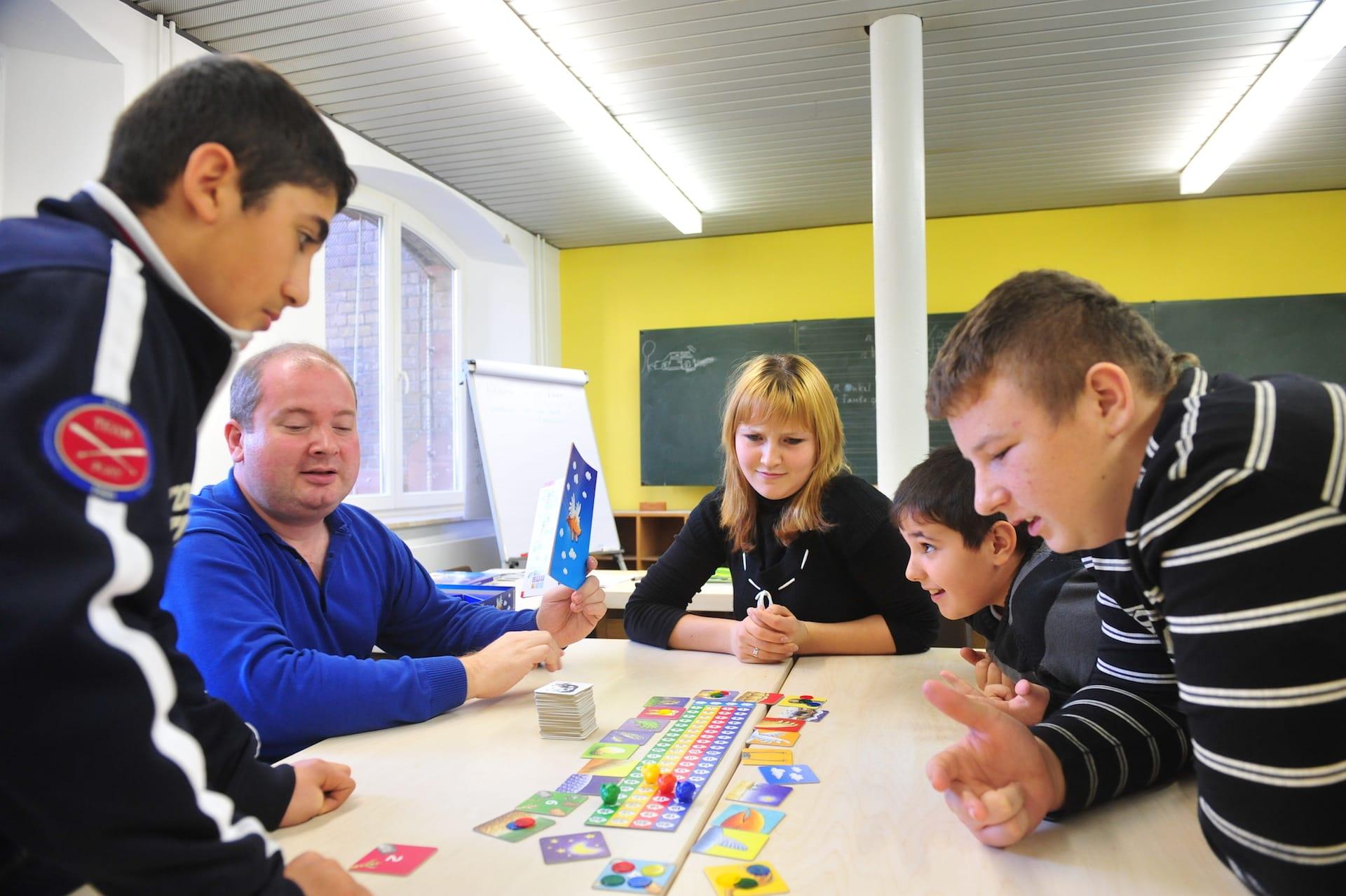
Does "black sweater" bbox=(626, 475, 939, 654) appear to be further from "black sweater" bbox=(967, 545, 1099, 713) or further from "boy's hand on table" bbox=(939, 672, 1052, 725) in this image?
"boy's hand on table" bbox=(939, 672, 1052, 725)

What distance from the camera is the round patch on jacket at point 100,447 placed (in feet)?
2.01

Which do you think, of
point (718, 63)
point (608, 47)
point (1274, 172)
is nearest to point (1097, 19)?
point (718, 63)

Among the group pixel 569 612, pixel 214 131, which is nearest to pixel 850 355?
pixel 569 612

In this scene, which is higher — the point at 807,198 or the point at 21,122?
the point at 807,198

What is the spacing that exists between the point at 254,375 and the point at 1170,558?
5.30 feet

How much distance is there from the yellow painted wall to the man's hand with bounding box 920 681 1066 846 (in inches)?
213

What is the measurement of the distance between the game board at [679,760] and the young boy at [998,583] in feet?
1.42

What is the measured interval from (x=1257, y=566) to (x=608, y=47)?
3605 millimetres

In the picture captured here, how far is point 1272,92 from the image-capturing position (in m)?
4.09

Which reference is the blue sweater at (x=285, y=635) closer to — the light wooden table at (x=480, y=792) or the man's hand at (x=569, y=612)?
the light wooden table at (x=480, y=792)

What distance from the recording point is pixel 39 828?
2.14ft

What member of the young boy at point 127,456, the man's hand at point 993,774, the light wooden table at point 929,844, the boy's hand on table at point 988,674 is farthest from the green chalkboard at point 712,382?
the young boy at point 127,456

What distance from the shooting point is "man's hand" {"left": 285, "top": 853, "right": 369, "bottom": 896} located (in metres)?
0.80

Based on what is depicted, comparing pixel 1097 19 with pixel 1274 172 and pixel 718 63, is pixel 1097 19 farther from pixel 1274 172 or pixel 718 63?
pixel 1274 172
